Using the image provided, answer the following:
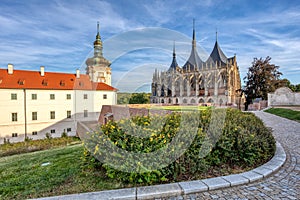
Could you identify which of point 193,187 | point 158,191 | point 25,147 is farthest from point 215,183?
point 25,147

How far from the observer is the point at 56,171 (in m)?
3.82

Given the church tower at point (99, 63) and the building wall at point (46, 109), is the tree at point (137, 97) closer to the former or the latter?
the church tower at point (99, 63)

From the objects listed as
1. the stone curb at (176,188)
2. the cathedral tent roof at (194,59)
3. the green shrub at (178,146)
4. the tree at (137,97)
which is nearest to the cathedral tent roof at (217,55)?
the cathedral tent roof at (194,59)

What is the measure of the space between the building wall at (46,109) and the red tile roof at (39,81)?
787 mm

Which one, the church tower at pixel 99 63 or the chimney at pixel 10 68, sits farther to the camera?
the chimney at pixel 10 68

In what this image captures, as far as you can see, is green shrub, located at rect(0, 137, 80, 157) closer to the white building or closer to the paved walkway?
the white building

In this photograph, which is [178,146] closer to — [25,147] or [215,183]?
[215,183]

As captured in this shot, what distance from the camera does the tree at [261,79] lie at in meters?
30.2

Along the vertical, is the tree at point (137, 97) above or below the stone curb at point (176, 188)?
above

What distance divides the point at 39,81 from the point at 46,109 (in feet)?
17.3

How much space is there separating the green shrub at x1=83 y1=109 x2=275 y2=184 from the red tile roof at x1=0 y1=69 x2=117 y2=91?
19785 mm

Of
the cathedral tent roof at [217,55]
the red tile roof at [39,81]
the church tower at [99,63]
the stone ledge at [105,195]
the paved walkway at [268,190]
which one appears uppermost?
the cathedral tent roof at [217,55]

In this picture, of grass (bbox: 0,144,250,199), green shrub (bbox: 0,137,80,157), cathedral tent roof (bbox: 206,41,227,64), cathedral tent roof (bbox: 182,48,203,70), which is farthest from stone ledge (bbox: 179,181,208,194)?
cathedral tent roof (bbox: 206,41,227,64)

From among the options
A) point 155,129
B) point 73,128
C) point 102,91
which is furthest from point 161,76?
point 73,128
